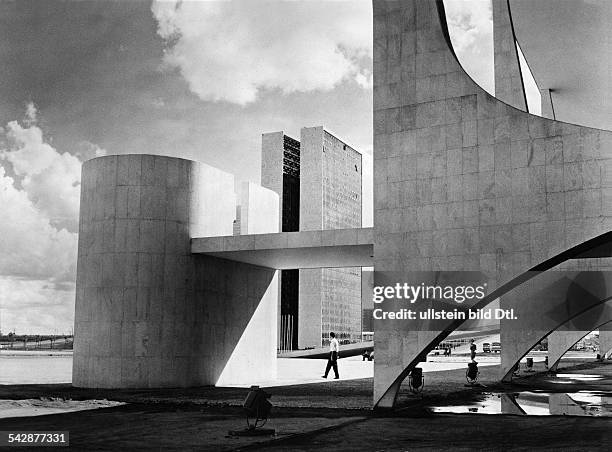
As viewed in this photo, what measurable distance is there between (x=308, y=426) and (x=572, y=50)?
16.6 meters

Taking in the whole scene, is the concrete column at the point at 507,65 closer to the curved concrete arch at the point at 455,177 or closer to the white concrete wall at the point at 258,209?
the white concrete wall at the point at 258,209

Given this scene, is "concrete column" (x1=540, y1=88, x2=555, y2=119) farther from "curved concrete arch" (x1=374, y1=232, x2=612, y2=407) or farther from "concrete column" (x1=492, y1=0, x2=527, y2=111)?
"curved concrete arch" (x1=374, y1=232, x2=612, y2=407)

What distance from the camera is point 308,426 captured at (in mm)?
12195

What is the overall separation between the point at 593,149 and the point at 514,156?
1.47 metres

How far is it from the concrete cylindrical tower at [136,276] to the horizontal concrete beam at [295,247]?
3.74 feet

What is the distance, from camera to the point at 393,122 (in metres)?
15.4

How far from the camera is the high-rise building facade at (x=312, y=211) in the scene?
11838cm

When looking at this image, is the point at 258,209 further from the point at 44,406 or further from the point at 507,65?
the point at 507,65

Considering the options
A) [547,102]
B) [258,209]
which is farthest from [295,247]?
[547,102]

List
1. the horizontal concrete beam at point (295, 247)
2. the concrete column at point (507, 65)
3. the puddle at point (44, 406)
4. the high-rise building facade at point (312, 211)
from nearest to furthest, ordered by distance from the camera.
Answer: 1. the puddle at point (44, 406)
2. the horizontal concrete beam at point (295, 247)
3. the concrete column at point (507, 65)
4. the high-rise building facade at point (312, 211)

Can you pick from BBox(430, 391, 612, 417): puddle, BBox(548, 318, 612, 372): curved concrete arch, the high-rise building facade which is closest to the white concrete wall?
BBox(430, 391, 612, 417): puddle

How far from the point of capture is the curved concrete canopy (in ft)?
64.3

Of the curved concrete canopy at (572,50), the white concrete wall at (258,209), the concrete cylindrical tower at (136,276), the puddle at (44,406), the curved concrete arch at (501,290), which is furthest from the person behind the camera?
the white concrete wall at (258,209)

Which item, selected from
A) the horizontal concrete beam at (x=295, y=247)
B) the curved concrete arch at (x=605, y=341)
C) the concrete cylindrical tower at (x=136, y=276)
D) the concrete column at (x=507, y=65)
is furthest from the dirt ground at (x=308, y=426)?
the curved concrete arch at (x=605, y=341)
